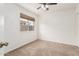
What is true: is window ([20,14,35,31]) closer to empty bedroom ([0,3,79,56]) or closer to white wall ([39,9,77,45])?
empty bedroom ([0,3,79,56])

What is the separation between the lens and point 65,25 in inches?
120

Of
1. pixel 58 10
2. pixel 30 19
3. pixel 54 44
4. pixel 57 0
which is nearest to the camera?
pixel 57 0

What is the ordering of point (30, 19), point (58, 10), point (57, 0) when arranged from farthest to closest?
point (30, 19), point (58, 10), point (57, 0)

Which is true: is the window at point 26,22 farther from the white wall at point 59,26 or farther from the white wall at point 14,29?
the white wall at point 59,26

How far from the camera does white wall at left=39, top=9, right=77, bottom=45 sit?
298cm

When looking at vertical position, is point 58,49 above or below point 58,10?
below

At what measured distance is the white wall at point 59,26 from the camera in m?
2.98

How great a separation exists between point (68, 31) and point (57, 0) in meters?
2.22

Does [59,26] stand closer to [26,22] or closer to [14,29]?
[26,22]

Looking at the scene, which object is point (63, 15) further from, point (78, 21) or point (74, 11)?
point (78, 21)

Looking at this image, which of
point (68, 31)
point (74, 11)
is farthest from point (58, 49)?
point (74, 11)

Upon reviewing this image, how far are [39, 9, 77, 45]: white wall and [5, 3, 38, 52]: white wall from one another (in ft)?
1.28

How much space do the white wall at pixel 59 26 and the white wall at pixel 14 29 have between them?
39cm

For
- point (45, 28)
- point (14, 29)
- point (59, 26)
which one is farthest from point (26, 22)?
point (59, 26)
